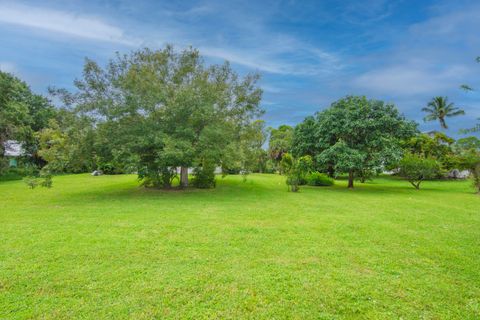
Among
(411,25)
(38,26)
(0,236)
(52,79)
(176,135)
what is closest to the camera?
(0,236)

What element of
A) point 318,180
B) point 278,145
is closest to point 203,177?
point 318,180

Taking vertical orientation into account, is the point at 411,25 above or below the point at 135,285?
above

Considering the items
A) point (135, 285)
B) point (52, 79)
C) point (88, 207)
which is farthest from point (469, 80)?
point (52, 79)

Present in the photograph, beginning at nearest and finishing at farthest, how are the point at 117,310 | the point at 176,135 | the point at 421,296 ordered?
the point at 117,310 < the point at 421,296 < the point at 176,135

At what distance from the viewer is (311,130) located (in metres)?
17.5

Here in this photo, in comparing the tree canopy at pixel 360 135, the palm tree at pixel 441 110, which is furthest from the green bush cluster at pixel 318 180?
the palm tree at pixel 441 110

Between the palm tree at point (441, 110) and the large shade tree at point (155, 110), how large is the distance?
37336mm

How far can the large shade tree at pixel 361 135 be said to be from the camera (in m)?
14.3

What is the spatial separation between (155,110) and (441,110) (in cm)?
4178

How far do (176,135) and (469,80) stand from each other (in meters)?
9.52

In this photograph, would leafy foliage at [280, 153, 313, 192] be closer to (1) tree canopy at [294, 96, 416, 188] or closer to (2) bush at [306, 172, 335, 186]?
(1) tree canopy at [294, 96, 416, 188]

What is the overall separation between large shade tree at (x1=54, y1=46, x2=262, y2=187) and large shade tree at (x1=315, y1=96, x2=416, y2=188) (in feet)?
20.4

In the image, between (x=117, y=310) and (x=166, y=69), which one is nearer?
(x=117, y=310)

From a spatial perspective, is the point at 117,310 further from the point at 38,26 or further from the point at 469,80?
the point at 38,26
